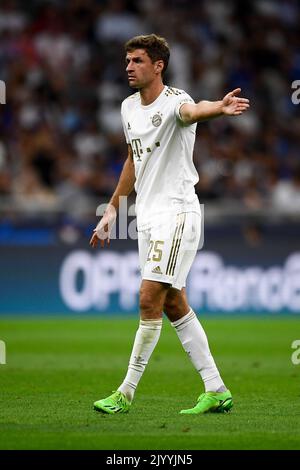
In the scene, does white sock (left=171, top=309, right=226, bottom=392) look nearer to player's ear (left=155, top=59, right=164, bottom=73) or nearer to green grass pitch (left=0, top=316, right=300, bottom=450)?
green grass pitch (left=0, top=316, right=300, bottom=450)

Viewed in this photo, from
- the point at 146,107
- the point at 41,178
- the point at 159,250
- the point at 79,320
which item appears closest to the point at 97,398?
the point at 159,250

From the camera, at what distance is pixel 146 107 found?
27.3ft

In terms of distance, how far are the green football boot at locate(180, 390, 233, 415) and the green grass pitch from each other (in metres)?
0.11

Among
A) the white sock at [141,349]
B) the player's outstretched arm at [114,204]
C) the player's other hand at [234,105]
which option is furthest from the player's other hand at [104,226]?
the player's other hand at [234,105]

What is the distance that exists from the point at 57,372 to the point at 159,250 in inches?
147

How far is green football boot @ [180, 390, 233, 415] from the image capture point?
8.22 meters

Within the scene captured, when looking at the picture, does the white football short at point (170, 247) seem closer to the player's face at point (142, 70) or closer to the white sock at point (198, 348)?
the white sock at point (198, 348)

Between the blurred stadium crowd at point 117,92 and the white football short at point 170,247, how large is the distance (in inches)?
390

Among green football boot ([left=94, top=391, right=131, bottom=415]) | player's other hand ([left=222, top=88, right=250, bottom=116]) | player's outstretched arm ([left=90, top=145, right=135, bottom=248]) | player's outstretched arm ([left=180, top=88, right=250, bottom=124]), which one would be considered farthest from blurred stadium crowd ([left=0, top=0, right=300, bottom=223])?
player's other hand ([left=222, top=88, right=250, bottom=116])

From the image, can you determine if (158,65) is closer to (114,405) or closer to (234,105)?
(234,105)

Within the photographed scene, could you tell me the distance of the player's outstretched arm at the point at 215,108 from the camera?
24.0 ft

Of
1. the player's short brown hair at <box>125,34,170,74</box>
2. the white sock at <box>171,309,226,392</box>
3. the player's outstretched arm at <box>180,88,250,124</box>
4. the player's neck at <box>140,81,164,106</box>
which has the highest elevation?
the player's short brown hair at <box>125,34,170,74</box>

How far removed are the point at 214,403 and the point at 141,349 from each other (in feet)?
2.26
